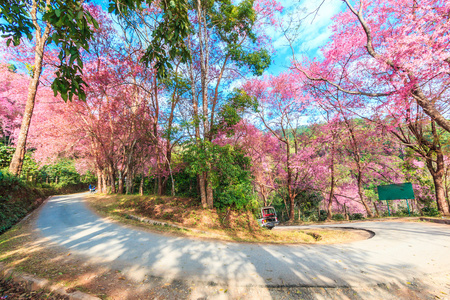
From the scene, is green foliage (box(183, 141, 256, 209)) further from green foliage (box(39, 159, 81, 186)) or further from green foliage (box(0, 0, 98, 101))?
green foliage (box(39, 159, 81, 186))

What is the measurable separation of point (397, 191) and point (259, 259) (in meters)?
14.0

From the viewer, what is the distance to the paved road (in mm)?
2869

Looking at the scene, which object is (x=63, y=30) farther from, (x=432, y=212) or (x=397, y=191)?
(x=432, y=212)

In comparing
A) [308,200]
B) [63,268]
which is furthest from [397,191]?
[63,268]

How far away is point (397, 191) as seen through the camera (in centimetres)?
1213

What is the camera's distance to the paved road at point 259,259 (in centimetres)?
287

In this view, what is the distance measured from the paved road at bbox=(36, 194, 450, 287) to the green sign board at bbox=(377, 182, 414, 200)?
809 centimetres

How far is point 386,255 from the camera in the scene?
407 centimetres

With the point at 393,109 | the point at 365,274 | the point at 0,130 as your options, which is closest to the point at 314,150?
the point at 393,109

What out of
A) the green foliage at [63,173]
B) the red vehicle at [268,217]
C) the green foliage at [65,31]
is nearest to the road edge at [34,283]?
the green foliage at [65,31]

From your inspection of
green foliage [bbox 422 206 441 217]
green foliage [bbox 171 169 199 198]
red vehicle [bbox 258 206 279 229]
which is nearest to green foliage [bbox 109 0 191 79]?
green foliage [bbox 171 169 199 198]

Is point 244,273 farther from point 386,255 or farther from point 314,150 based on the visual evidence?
point 314,150

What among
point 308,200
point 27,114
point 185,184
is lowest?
point 308,200

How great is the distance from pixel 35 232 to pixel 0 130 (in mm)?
21241
